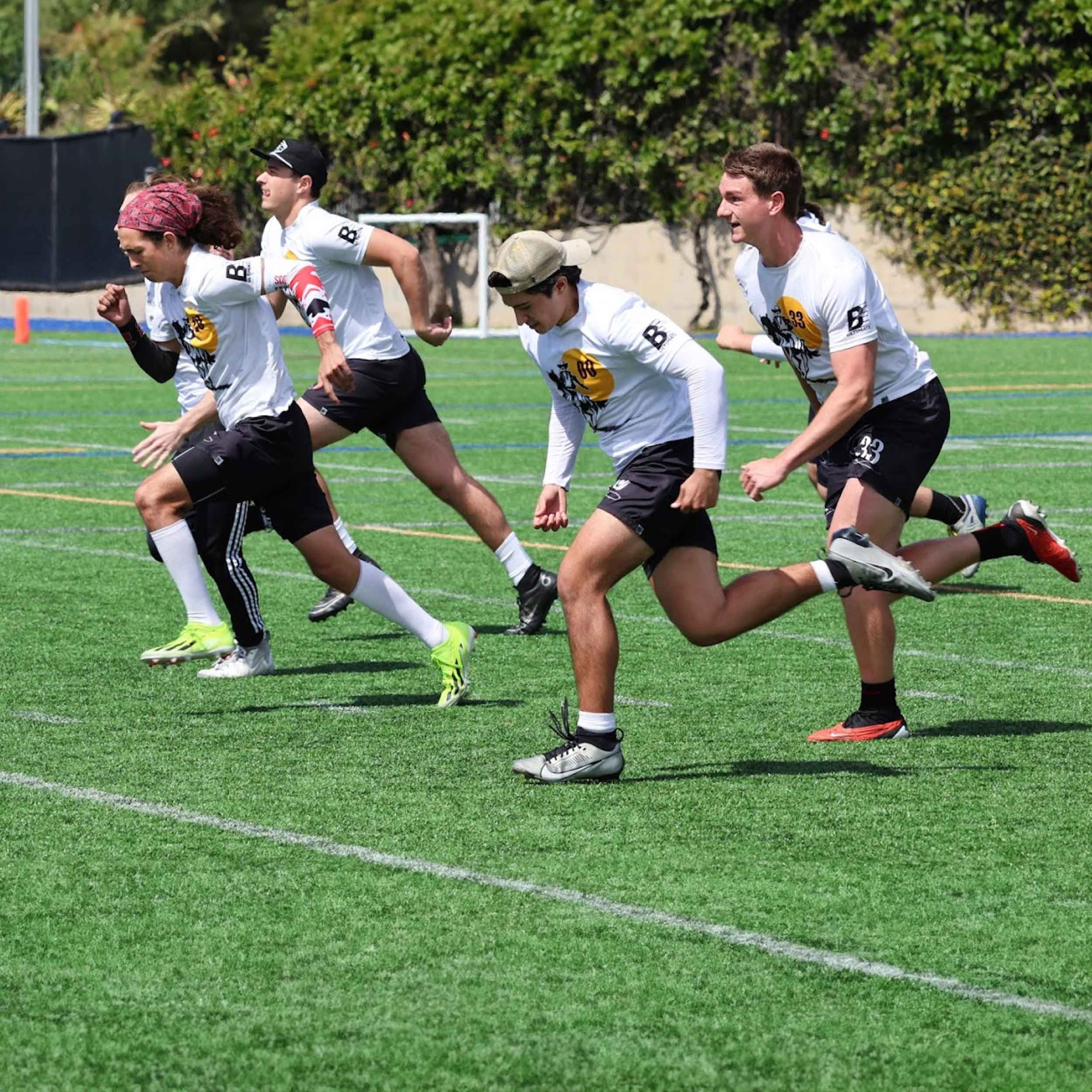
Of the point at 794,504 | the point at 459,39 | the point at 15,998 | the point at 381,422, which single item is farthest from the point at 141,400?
the point at 15,998

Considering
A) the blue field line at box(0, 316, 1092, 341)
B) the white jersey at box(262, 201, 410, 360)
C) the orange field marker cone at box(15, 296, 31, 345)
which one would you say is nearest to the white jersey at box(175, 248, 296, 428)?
the white jersey at box(262, 201, 410, 360)

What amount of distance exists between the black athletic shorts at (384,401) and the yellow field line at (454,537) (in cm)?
149

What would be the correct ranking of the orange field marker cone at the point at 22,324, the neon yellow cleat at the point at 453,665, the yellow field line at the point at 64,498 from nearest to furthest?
the neon yellow cleat at the point at 453,665
the yellow field line at the point at 64,498
the orange field marker cone at the point at 22,324

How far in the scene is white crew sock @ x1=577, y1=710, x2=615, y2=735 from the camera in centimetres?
669

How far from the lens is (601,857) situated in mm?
5797

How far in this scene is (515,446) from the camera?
62.6 feet

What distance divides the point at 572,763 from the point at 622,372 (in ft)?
3.76

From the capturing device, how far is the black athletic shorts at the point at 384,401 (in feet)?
32.6

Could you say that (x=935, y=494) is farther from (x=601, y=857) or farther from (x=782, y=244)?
(x=601, y=857)

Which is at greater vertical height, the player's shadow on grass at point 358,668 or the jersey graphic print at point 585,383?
the jersey graphic print at point 585,383

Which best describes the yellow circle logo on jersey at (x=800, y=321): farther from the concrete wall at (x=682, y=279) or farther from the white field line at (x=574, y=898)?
the concrete wall at (x=682, y=279)

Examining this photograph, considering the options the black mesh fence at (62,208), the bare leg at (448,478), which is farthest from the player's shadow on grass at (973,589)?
the black mesh fence at (62,208)

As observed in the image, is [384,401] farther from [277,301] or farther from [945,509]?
[945,509]

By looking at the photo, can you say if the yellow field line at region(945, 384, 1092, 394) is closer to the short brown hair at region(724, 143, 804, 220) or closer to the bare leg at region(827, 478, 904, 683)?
the bare leg at region(827, 478, 904, 683)
